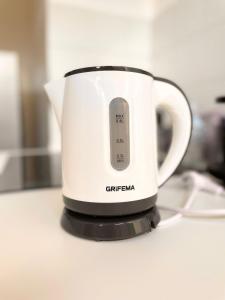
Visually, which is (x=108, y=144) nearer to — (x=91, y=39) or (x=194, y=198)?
(x=194, y=198)

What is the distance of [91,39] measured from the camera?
1333 mm

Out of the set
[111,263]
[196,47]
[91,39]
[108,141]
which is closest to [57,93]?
[108,141]

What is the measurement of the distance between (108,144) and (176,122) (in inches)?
5.4

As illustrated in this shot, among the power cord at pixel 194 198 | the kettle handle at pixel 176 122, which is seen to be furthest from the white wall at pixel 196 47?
the kettle handle at pixel 176 122

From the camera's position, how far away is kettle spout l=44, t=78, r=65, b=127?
39 cm

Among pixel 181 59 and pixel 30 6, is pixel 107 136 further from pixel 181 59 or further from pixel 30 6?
pixel 30 6

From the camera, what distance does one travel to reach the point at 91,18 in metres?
1.33

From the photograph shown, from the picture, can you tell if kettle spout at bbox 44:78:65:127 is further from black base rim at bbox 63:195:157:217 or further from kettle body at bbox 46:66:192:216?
black base rim at bbox 63:195:157:217

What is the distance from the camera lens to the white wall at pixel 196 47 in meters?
0.93

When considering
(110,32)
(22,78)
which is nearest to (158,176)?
(110,32)

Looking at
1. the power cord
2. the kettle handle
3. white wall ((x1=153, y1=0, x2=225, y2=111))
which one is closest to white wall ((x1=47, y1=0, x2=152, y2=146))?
white wall ((x1=153, y1=0, x2=225, y2=111))

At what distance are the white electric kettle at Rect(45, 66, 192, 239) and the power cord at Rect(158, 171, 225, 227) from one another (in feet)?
0.29

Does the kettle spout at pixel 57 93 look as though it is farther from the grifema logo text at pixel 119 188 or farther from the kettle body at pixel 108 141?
the grifema logo text at pixel 119 188

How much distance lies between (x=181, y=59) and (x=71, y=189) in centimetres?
92
